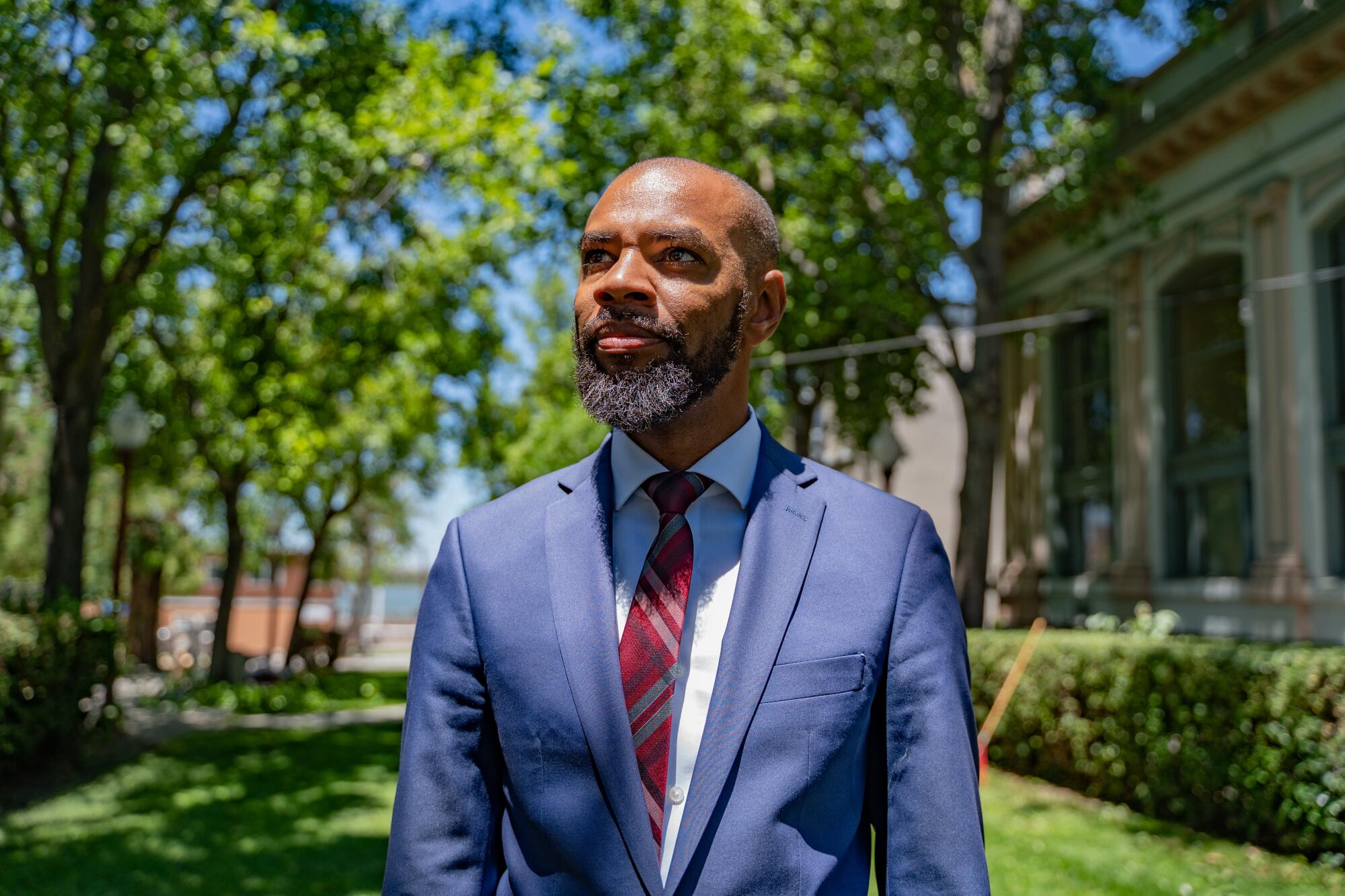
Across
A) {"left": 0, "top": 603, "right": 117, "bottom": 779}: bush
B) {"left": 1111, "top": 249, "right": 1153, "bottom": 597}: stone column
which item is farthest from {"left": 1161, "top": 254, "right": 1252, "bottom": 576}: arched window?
{"left": 0, "top": 603, "right": 117, "bottom": 779}: bush

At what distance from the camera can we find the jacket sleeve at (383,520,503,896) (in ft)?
6.31

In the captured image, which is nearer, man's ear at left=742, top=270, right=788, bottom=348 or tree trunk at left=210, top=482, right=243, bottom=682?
man's ear at left=742, top=270, right=788, bottom=348

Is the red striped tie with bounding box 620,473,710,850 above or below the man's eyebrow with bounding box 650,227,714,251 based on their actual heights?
below

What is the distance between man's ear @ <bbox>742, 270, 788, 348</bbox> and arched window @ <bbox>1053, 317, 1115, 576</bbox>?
19.0 meters

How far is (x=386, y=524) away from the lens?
43.4m

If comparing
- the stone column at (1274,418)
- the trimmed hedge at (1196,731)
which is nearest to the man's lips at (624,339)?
the trimmed hedge at (1196,731)

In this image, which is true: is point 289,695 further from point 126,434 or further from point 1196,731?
point 1196,731

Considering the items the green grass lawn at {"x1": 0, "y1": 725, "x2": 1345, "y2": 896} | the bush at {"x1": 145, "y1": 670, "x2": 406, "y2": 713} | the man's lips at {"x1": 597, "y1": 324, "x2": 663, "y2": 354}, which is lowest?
the bush at {"x1": 145, "y1": 670, "x2": 406, "y2": 713}

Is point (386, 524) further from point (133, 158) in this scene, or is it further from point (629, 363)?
point (629, 363)

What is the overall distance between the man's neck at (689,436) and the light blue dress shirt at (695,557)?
17 millimetres

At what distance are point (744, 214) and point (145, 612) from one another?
115ft

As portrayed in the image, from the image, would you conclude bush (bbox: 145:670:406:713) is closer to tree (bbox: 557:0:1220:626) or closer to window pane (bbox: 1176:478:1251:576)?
tree (bbox: 557:0:1220:626)

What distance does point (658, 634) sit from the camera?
1.99m

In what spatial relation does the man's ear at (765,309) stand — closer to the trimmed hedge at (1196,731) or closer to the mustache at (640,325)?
the mustache at (640,325)
